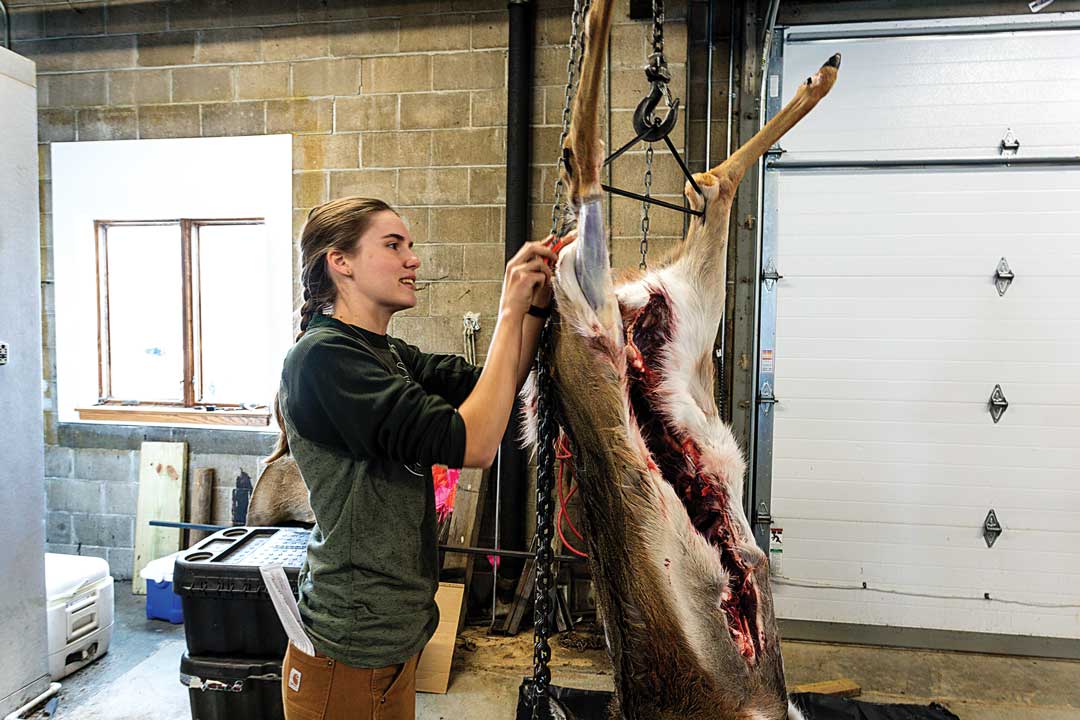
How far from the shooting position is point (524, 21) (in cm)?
364

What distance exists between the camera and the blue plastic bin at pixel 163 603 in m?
3.70

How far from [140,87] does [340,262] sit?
3720 millimetres

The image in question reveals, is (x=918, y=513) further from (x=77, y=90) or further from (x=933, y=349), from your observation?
(x=77, y=90)

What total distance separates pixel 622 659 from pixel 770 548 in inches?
100

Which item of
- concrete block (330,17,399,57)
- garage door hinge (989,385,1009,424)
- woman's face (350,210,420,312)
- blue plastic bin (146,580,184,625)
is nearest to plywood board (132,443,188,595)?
blue plastic bin (146,580,184,625)

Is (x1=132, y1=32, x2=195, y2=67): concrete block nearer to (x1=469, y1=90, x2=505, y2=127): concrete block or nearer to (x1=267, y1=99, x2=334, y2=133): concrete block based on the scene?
(x1=267, y1=99, x2=334, y2=133): concrete block

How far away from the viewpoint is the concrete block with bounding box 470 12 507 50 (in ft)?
12.4

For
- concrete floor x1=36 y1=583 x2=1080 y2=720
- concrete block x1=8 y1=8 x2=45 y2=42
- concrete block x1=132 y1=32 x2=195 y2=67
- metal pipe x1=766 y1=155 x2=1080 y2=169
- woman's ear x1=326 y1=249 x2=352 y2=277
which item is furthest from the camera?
concrete block x1=8 y1=8 x2=45 y2=42

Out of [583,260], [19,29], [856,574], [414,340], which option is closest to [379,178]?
[414,340]

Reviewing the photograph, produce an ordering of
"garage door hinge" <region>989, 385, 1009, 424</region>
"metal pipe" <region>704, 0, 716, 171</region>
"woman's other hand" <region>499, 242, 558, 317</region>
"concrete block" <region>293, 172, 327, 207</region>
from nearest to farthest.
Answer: "woman's other hand" <region>499, 242, 558, 317</region>
"garage door hinge" <region>989, 385, 1009, 424</region>
"metal pipe" <region>704, 0, 716, 171</region>
"concrete block" <region>293, 172, 327, 207</region>

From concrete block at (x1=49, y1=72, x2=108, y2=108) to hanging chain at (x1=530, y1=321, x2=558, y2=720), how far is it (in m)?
4.21

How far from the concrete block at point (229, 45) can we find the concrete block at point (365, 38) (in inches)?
19.7

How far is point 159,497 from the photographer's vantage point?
4184 millimetres

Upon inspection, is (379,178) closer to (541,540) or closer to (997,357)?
(541,540)
